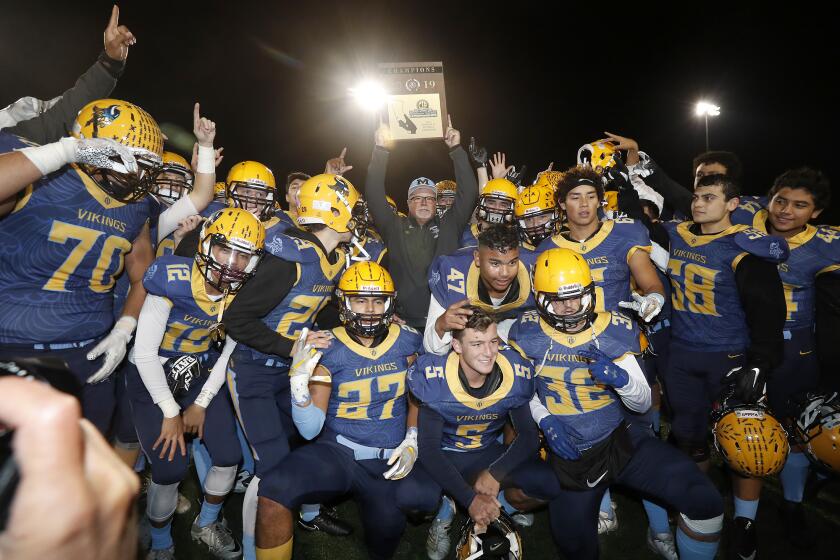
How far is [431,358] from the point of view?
145 inches

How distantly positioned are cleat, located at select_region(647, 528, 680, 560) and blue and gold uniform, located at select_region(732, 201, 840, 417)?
1.59 meters

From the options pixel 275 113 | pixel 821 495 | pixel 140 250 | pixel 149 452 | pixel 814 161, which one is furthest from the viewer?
pixel 275 113

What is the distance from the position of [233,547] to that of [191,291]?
7.08ft

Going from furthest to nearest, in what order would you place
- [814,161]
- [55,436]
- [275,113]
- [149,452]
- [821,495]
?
[275,113]
[814,161]
[821,495]
[149,452]
[55,436]

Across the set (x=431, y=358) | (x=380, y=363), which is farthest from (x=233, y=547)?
(x=431, y=358)

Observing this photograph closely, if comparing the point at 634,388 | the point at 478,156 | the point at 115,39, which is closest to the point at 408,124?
the point at 478,156

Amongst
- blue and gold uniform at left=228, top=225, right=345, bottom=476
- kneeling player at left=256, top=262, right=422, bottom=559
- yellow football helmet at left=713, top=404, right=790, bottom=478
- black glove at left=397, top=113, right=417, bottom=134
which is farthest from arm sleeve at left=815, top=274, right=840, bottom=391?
black glove at left=397, top=113, right=417, bottom=134

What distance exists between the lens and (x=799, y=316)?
4336 mm

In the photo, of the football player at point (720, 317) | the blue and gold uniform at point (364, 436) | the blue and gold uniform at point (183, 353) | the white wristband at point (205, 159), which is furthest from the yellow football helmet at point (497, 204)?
the blue and gold uniform at point (183, 353)

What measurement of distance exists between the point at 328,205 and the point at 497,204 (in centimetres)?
206

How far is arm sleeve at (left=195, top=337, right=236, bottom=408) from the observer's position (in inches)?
152

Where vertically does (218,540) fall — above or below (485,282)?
below

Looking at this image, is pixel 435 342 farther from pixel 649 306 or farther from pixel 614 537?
pixel 614 537

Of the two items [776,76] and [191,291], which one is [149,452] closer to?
[191,291]
